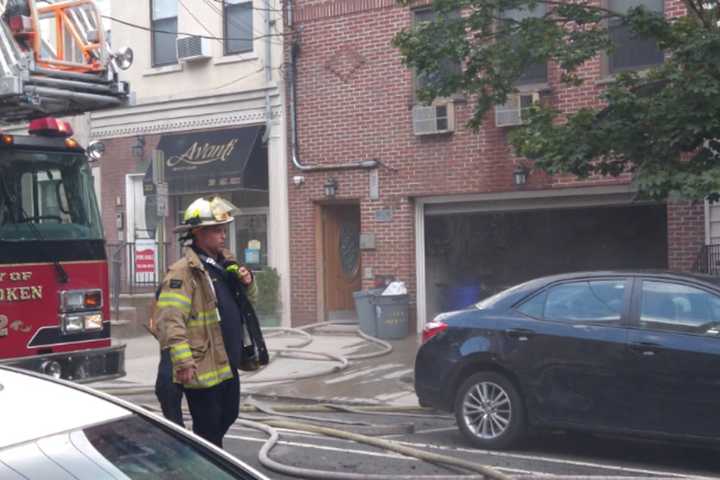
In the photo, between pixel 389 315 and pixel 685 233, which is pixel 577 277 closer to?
pixel 685 233

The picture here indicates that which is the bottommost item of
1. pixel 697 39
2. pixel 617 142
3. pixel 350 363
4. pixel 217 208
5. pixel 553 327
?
pixel 350 363

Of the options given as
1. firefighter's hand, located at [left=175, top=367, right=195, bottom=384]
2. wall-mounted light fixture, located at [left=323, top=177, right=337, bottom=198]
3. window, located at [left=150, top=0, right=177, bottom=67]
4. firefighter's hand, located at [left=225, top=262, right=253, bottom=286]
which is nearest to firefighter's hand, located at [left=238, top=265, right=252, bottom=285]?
firefighter's hand, located at [left=225, top=262, right=253, bottom=286]

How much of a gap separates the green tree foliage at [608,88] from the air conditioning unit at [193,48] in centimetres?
775

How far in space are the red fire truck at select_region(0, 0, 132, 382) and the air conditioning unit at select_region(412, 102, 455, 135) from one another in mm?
7589

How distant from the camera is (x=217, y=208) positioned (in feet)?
20.1

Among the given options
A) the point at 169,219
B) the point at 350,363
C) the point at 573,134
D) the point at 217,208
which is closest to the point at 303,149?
the point at 169,219

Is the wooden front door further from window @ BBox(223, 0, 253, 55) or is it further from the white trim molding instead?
window @ BBox(223, 0, 253, 55)

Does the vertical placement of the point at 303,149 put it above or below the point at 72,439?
above

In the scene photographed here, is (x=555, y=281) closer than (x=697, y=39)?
Yes

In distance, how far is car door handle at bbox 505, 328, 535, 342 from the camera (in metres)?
8.39

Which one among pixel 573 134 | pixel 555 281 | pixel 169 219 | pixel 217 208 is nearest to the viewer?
pixel 217 208

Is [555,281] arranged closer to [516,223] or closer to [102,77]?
[102,77]

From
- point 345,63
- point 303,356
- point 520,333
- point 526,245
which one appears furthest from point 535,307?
point 345,63

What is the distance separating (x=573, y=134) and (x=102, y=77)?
485 centimetres
